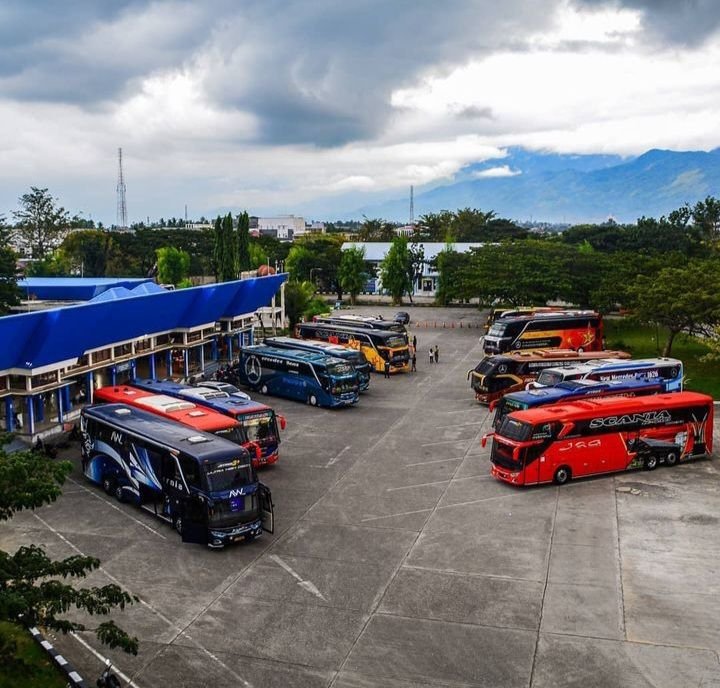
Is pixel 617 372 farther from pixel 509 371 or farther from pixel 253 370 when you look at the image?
pixel 253 370

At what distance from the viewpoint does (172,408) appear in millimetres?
24734

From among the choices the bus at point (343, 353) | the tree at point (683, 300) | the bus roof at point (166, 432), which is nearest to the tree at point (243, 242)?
the bus at point (343, 353)

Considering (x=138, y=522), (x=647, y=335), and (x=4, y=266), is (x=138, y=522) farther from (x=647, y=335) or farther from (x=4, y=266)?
(x=647, y=335)

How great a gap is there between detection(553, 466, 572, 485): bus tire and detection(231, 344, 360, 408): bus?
1271 centimetres

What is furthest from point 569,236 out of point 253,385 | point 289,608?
point 289,608

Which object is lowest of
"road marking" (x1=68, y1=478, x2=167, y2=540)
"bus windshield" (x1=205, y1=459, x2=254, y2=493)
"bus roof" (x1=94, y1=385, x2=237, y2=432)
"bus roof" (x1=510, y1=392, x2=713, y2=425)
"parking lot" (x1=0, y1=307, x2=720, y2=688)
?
"parking lot" (x1=0, y1=307, x2=720, y2=688)

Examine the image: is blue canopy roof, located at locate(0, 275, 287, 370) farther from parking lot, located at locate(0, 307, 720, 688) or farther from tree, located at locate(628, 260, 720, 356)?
tree, located at locate(628, 260, 720, 356)

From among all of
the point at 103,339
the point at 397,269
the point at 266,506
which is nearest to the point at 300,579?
the point at 266,506

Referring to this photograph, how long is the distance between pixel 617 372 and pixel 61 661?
25.7 metres

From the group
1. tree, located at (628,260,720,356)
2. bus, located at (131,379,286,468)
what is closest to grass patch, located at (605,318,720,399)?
tree, located at (628,260,720,356)

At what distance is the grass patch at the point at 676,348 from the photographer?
3991cm

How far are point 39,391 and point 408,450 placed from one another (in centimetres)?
1381

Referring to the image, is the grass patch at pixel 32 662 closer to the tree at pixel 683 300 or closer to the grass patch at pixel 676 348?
the grass patch at pixel 676 348

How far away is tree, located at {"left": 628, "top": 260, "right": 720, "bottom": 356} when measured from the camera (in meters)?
41.6
